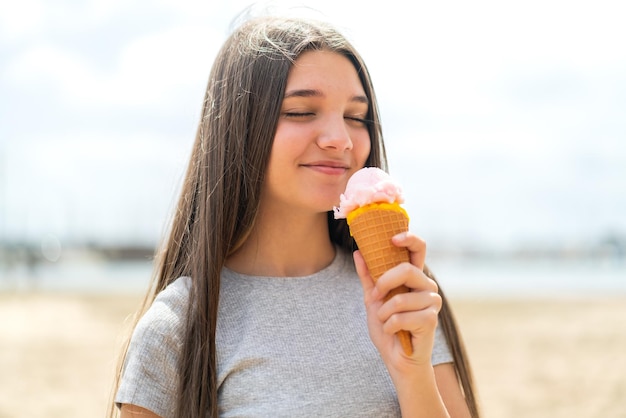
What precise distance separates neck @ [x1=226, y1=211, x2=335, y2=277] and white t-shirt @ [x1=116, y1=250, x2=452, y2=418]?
0.07 metres

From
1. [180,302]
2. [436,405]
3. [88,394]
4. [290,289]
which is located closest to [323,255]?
[290,289]

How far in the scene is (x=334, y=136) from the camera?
102 inches

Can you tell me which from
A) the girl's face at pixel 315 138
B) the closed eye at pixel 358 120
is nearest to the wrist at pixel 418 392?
the girl's face at pixel 315 138

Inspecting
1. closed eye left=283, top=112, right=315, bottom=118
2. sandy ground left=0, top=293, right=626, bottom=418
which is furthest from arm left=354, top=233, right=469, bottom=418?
sandy ground left=0, top=293, right=626, bottom=418

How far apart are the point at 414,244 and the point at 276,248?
75 cm

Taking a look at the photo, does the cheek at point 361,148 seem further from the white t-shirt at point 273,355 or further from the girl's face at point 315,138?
the white t-shirt at point 273,355

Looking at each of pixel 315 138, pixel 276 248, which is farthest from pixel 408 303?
pixel 276 248

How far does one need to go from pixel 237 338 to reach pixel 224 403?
234 millimetres

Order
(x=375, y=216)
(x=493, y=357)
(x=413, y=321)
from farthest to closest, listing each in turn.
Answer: (x=493, y=357), (x=375, y=216), (x=413, y=321)

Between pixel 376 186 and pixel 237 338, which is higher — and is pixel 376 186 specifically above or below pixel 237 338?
above

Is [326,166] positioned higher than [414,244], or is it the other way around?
[326,166]

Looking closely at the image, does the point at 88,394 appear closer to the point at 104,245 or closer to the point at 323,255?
the point at 323,255

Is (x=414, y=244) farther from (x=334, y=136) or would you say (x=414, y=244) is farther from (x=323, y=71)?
(x=323, y=71)

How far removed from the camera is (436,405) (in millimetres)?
2396
